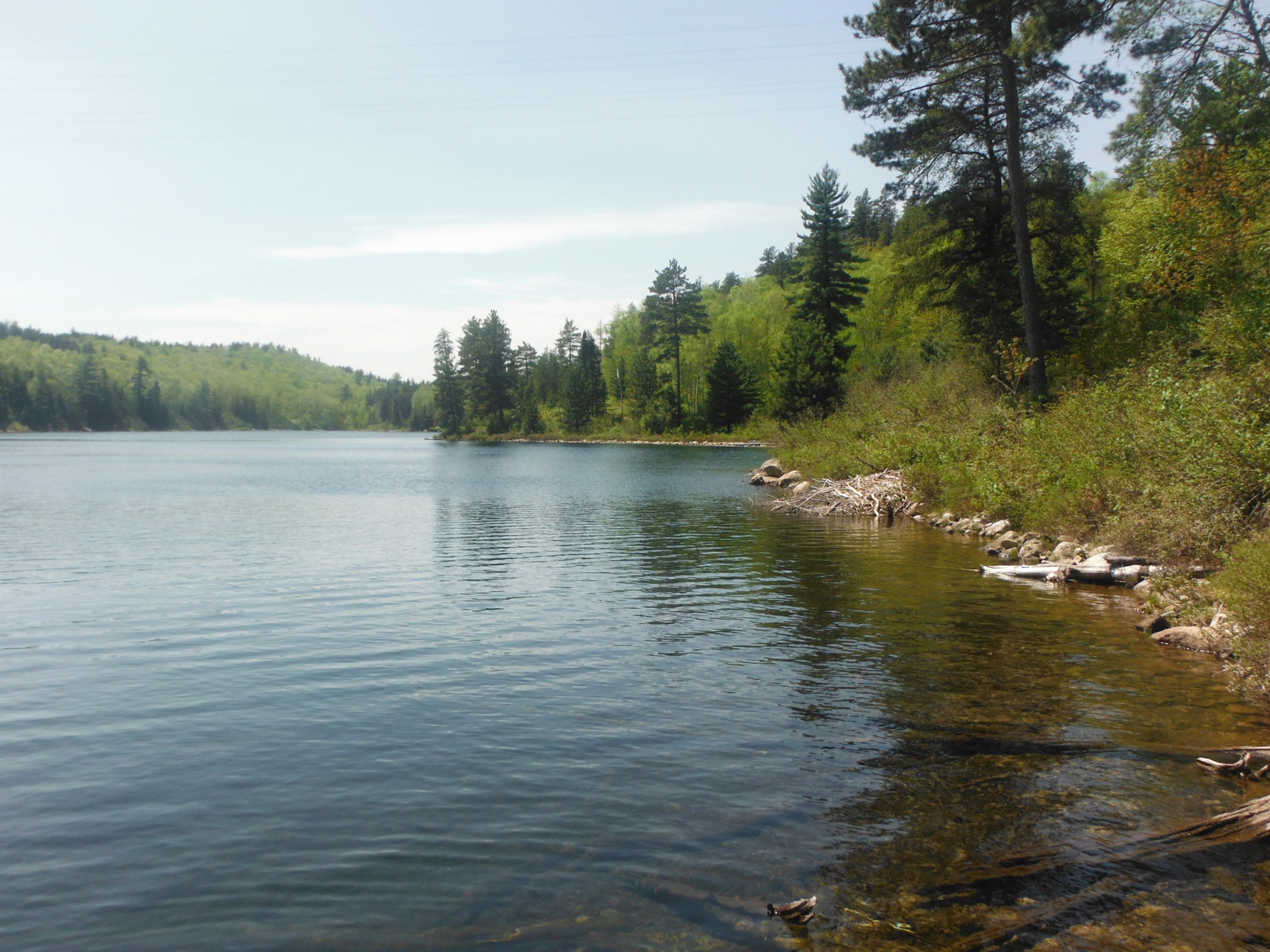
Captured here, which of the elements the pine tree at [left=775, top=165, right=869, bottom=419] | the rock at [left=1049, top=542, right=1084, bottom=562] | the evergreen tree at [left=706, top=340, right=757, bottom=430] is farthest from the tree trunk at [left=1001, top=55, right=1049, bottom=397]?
the evergreen tree at [left=706, top=340, right=757, bottom=430]

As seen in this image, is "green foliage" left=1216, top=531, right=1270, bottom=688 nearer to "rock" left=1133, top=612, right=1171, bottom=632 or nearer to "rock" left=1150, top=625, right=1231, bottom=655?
"rock" left=1150, top=625, right=1231, bottom=655

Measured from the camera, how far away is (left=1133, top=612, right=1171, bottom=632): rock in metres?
13.1

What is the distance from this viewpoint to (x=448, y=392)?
130500 millimetres

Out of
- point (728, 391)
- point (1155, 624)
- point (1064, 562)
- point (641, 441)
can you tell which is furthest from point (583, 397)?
point (1155, 624)

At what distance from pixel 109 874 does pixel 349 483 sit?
43.6 m

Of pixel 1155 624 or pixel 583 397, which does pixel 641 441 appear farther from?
pixel 1155 624

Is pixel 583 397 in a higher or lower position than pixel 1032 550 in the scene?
higher

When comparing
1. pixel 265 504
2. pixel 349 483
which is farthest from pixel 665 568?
pixel 349 483

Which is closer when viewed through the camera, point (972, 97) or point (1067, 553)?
point (1067, 553)

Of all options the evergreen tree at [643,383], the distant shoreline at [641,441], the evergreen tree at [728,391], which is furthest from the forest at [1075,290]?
the evergreen tree at [643,383]

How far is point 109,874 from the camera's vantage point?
247 inches

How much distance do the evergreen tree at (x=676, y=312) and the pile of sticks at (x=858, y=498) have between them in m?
71.8

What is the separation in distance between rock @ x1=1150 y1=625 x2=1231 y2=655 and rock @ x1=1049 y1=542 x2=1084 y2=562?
565 cm

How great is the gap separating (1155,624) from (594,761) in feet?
33.0
